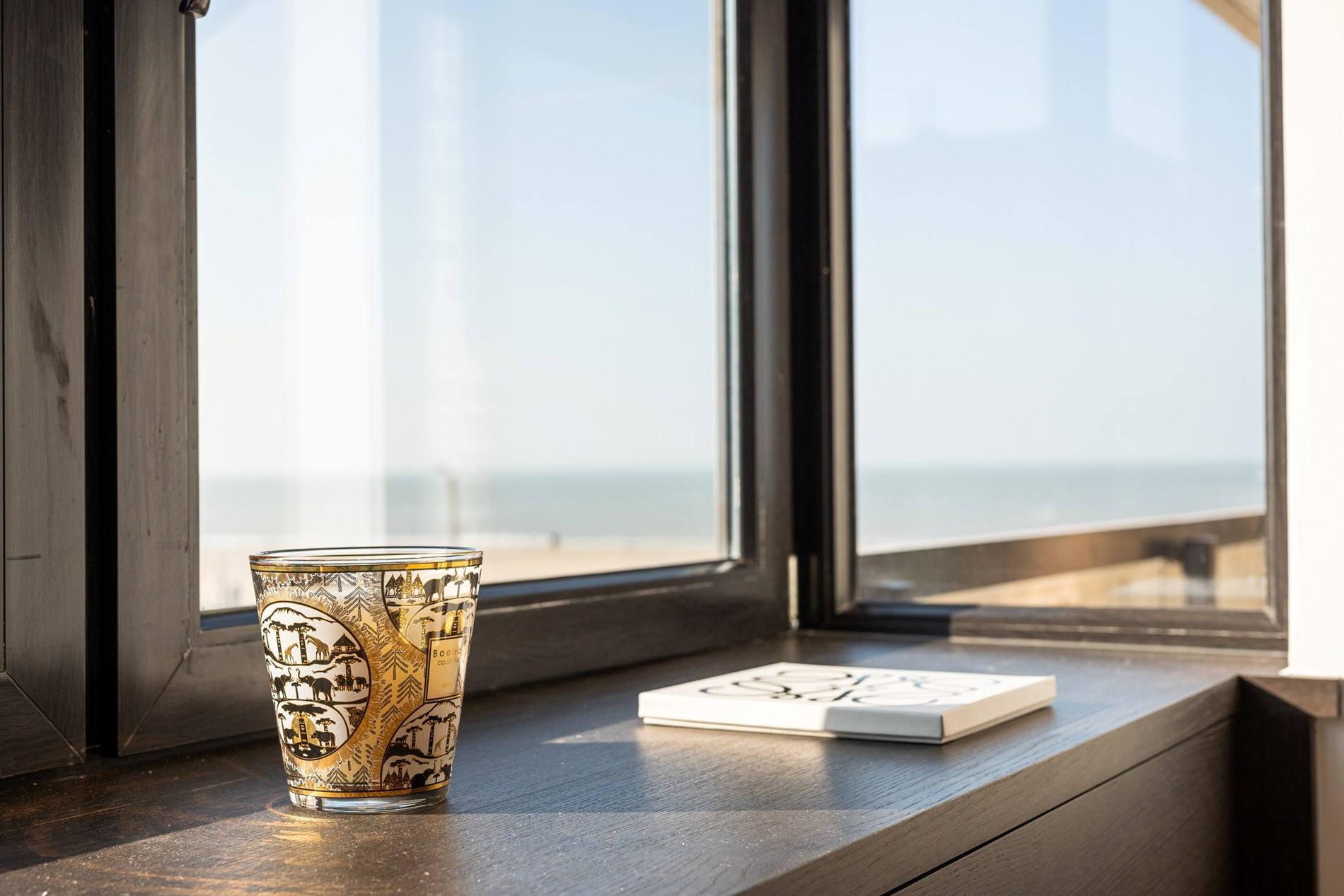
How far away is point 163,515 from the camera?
839mm

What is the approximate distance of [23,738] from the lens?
74 cm

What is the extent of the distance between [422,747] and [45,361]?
34 centimetres

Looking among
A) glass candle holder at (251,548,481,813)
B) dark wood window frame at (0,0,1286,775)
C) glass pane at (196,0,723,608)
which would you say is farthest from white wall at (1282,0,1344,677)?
glass candle holder at (251,548,481,813)

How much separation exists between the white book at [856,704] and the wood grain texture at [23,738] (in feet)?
1.23

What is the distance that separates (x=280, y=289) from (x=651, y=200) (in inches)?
25.8

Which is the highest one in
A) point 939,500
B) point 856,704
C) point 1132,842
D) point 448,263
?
point 448,263

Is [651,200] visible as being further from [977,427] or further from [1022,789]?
[1022,789]

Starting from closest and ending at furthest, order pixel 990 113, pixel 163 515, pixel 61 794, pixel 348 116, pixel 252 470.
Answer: pixel 61 794
pixel 163 515
pixel 252 470
pixel 990 113
pixel 348 116

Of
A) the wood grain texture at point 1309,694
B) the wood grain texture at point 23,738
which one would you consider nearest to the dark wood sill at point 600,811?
the wood grain texture at point 23,738

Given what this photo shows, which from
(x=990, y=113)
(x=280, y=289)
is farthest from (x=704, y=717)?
(x=990, y=113)

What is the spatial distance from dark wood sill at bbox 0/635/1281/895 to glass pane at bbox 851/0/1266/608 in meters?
0.40

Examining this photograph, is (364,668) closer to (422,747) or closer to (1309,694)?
(422,747)

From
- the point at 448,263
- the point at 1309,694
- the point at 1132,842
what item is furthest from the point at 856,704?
the point at 448,263

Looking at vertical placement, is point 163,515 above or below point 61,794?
above
